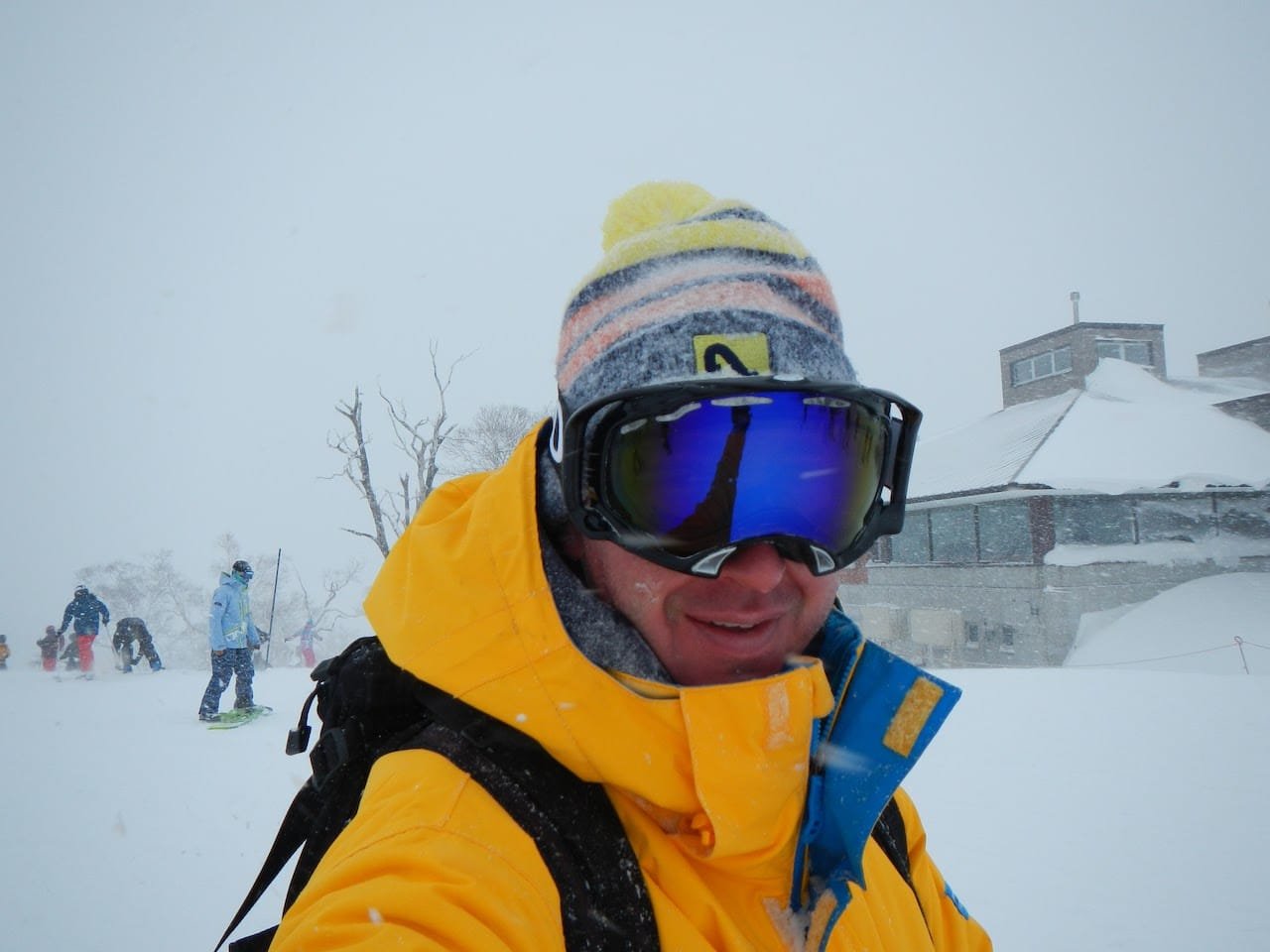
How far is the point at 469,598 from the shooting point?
1.18 m

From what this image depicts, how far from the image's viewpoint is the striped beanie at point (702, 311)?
4.32 feet

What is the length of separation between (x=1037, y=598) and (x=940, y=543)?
4183mm

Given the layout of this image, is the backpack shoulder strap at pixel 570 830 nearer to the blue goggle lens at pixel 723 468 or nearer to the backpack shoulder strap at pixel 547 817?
the backpack shoulder strap at pixel 547 817

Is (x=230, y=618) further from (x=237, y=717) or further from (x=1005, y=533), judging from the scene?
(x=1005, y=533)

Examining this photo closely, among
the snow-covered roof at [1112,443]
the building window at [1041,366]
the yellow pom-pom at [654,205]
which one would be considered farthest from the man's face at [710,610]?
the building window at [1041,366]

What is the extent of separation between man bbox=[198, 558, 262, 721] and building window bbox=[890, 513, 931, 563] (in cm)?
1968

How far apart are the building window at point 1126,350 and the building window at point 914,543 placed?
9.84 metres

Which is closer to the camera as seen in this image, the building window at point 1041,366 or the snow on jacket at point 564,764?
the snow on jacket at point 564,764

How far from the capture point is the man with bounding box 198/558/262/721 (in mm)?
8430

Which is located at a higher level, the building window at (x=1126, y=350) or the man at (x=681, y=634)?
the building window at (x=1126, y=350)

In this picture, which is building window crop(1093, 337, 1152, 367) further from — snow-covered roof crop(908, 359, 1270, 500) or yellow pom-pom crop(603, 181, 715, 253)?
yellow pom-pom crop(603, 181, 715, 253)

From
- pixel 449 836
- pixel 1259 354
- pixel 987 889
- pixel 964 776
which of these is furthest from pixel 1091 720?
pixel 1259 354

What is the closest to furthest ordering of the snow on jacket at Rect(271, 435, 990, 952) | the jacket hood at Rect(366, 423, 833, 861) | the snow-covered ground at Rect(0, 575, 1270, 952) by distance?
the snow on jacket at Rect(271, 435, 990, 952) → the jacket hood at Rect(366, 423, 833, 861) → the snow-covered ground at Rect(0, 575, 1270, 952)

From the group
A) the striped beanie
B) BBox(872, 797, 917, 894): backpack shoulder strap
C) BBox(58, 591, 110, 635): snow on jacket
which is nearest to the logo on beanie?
the striped beanie
